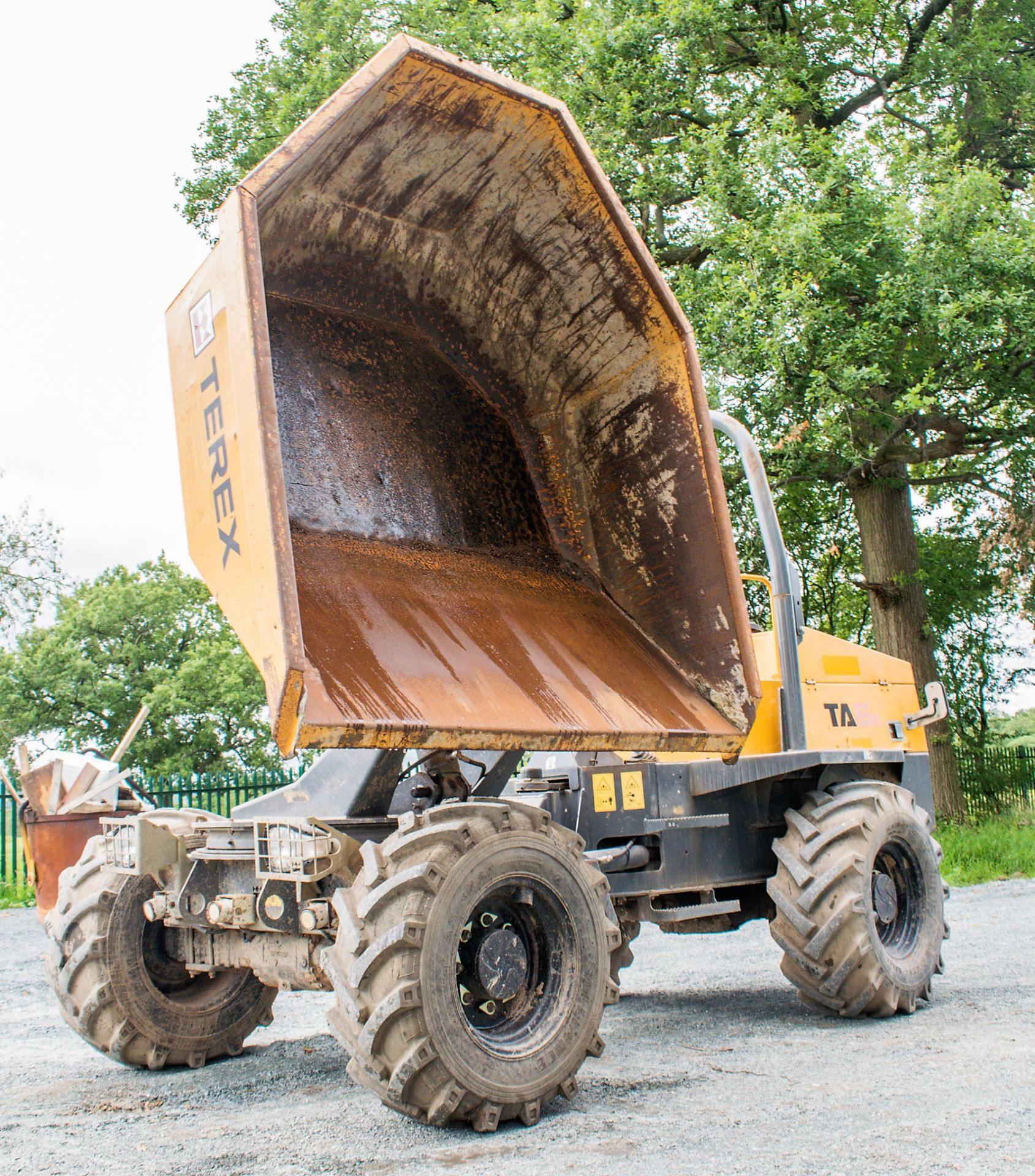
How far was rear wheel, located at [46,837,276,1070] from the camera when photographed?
474 cm

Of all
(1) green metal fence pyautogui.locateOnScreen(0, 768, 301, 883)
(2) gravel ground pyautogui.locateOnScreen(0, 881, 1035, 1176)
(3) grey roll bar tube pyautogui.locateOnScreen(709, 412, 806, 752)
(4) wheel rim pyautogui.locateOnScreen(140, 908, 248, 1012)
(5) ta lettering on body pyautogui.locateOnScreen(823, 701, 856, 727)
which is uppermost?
(3) grey roll bar tube pyautogui.locateOnScreen(709, 412, 806, 752)

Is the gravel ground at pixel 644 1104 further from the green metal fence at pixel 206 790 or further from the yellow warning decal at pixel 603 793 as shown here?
the green metal fence at pixel 206 790

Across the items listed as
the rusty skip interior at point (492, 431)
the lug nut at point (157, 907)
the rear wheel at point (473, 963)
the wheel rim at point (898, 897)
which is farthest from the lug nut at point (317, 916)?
the wheel rim at point (898, 897)

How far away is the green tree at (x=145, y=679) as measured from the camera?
40.9 meters

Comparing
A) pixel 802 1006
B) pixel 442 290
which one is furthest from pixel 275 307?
pixel 802 1006

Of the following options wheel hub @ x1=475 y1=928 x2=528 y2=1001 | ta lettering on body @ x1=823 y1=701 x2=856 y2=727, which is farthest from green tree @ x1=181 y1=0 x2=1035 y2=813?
wheel hub @ x1=475 y1=928 x2=528 y2=1001

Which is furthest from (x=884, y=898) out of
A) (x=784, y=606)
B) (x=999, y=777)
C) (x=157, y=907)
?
(x=999, y=777)

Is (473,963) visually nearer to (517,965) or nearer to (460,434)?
(517,965)

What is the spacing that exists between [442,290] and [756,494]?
1939 millimetres

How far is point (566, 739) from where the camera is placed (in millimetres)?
4227

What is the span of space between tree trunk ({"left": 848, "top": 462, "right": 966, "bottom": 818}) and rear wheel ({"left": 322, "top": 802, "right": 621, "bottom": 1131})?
37.2ft

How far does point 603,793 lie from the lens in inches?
209

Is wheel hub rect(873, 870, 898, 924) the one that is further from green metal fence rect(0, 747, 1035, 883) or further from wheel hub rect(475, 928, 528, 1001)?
green metal fence rect(0, 747, 1035, 883)

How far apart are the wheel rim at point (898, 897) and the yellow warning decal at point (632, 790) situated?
1376 millimetres
